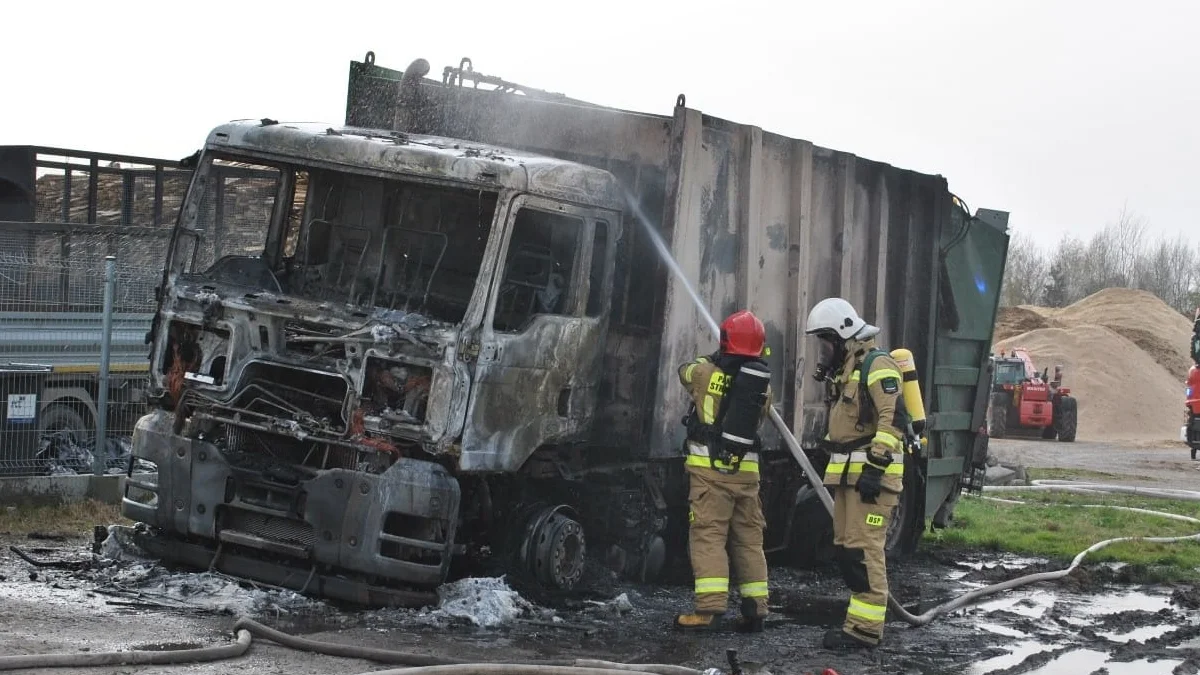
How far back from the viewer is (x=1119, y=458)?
26734mm

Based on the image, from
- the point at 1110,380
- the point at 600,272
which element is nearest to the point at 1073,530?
the point at 600,272

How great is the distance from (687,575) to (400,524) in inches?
115

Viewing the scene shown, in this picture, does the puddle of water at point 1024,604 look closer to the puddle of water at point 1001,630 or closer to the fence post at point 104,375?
the puddle of water at point 1001,630

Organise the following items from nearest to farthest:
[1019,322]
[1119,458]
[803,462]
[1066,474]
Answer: [803,462]
[1066,474]
[1119,458]
[1019,322]

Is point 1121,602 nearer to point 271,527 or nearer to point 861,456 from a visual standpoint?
point 861,456

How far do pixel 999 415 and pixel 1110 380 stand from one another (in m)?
11.1

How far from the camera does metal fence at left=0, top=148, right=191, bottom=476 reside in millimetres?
11211

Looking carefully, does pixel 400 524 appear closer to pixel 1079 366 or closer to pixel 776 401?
pixel 776 401

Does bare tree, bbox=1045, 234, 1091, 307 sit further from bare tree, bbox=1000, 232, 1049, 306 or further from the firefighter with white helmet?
the firefighter with white helmet

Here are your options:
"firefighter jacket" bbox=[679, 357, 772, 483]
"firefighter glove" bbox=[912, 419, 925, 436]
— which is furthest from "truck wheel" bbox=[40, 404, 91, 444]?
"firefighter glove" bbox=[912, 419, 925, 436]

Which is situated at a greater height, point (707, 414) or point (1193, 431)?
point (707, 414)

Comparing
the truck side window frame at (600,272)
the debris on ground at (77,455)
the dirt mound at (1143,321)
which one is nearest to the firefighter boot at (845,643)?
the truck side window frame at (600,272)

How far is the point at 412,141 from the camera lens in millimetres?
8359

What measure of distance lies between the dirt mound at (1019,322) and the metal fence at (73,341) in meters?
38.9
